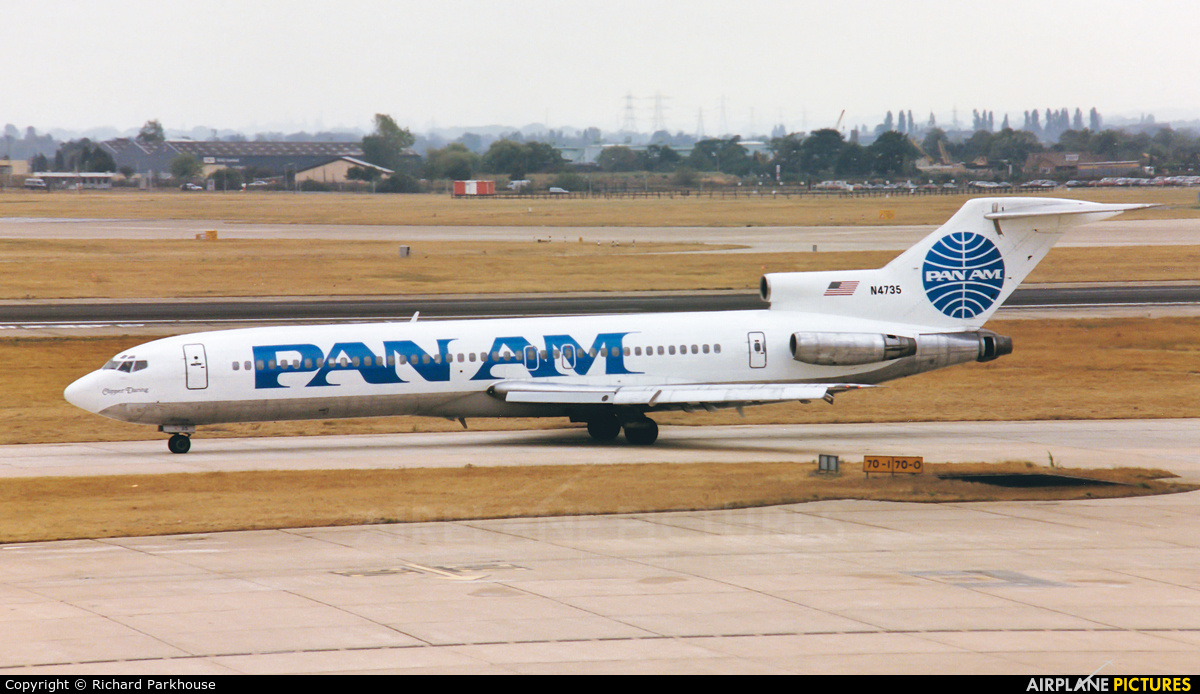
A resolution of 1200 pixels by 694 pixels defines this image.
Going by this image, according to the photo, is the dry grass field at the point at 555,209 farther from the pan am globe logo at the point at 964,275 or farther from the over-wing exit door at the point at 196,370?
the over-wing exit door at the point at 196,370

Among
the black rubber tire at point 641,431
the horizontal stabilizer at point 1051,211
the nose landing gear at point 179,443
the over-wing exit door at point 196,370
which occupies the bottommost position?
the black rubber tire at point 641,431

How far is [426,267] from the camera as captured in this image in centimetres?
8712

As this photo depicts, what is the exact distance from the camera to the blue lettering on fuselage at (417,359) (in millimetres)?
34719

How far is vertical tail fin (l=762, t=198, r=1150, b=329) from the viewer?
38.5m

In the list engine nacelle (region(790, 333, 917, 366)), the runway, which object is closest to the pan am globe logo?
engine nacelle (region(790, 333, 917, 366))

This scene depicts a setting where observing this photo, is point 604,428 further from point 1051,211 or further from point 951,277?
point 1051,211

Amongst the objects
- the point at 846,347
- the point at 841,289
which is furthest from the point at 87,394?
the point at 841,289

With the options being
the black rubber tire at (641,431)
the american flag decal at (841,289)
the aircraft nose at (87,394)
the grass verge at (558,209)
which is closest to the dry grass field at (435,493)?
the black rubber tire at (641,431)

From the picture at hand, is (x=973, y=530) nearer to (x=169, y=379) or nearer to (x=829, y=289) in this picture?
(x=829, y=289)

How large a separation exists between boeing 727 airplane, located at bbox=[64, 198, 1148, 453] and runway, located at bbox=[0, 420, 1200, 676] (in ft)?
33.9

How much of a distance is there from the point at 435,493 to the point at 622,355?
9.94m

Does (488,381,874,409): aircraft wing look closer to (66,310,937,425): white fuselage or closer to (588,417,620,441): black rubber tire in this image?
(66,310,937,425): white fuselage

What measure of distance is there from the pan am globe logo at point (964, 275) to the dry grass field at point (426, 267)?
34.4 m

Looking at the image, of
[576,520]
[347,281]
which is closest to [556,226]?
[347,281]
